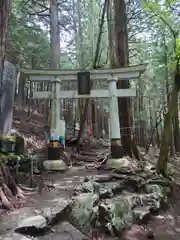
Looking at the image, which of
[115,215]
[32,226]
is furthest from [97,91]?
[32,226]

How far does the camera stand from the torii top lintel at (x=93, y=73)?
8797 millimetres

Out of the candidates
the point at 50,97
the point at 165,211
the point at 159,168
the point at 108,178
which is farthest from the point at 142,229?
the point at 50,97

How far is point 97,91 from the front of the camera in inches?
361

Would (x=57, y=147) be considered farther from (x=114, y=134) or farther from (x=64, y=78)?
(x=64, y=78)

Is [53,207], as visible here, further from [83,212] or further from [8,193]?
[8,193]

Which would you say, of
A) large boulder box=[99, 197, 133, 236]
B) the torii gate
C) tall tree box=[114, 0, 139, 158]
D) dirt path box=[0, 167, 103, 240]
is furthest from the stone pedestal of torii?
large boulder box=[99, 197, 133, 236]

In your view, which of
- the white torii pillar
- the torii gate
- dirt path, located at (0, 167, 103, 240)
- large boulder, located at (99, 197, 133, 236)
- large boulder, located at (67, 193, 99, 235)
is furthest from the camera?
the torii gate

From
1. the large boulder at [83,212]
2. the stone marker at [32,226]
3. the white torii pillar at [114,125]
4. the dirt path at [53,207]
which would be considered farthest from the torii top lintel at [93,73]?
the stone marker at [32,226]

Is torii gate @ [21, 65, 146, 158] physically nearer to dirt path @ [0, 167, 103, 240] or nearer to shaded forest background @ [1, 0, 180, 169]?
shaded forest background @ [1, 0, 180, 169]

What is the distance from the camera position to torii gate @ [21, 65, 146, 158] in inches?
342

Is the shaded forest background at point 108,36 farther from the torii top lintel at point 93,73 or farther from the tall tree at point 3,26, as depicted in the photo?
the tall tree at point 3,26

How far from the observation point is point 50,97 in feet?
29.7

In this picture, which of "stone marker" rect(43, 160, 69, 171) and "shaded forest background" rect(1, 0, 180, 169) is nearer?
"stone marker" rect(43, 160, 69, 171)

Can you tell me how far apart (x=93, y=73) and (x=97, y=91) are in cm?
73
